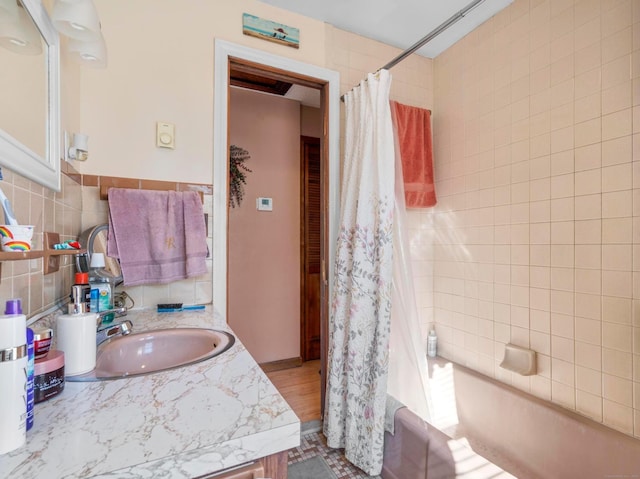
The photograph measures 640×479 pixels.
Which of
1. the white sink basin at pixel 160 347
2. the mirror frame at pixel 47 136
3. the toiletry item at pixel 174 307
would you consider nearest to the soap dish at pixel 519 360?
the white sink basin at pixel 160 347

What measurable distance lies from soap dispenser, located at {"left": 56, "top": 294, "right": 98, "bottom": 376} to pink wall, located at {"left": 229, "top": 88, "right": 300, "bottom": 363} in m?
1.97

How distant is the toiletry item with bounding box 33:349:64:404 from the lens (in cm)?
60

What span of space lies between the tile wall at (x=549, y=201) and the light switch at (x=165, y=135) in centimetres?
167

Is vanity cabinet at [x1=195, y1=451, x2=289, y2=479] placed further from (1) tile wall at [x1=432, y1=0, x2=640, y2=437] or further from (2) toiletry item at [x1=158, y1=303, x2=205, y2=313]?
(1) tile wall at [x1=432, y1=0, x2=640, y2=437]

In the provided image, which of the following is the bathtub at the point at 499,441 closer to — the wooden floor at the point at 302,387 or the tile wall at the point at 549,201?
the tile wall at the point at 549,201

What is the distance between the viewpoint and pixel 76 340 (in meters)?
0.73

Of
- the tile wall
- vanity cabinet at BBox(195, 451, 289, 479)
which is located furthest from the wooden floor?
vanity cabinet at BBox(195, 451, 289, 479)

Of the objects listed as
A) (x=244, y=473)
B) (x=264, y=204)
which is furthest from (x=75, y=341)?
(x=264, y=204)

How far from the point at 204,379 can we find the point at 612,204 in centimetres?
167

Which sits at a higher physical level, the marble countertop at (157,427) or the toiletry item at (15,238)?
the toiletry item at (15,238)

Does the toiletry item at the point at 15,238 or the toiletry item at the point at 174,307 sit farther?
the toiletry item at the point at 174,307

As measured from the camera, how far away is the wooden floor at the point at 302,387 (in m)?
2.11

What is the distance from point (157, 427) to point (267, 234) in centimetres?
234

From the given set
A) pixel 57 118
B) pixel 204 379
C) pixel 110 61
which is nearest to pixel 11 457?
pixel 204 379
